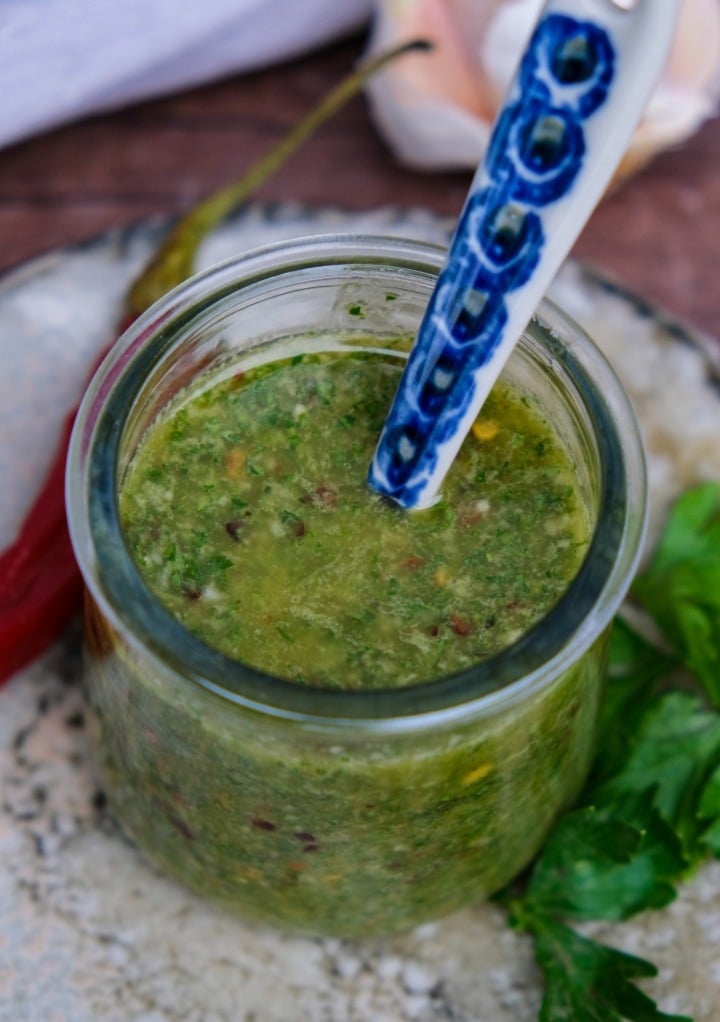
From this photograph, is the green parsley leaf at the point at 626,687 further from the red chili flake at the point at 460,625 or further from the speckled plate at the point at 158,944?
the red chili flake at the point at 460,625

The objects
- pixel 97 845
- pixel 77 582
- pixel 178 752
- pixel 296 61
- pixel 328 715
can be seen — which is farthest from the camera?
pixel 296 61

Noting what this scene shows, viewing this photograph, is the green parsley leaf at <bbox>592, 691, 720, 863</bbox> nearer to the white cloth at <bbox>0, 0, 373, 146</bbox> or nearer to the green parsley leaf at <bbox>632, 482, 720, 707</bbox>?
the green parsley leaf at <bbox>632, 482, 720, 707</bbox>

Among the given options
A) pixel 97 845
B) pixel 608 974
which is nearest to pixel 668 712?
pixel 608 974

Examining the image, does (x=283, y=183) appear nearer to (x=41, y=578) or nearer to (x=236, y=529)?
(x=41, y=578)

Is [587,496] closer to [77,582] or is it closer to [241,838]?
[241,838]

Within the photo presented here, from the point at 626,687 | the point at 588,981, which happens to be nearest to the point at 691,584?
the point at 626,687

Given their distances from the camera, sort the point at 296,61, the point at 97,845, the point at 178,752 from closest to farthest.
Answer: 1. the point at 178,752
2. the point at 97,845
3. the point at 296,61

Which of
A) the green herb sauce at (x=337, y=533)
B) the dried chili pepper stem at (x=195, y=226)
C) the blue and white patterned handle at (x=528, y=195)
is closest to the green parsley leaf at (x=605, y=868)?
the green herb sauce at (x=337, y=533)
